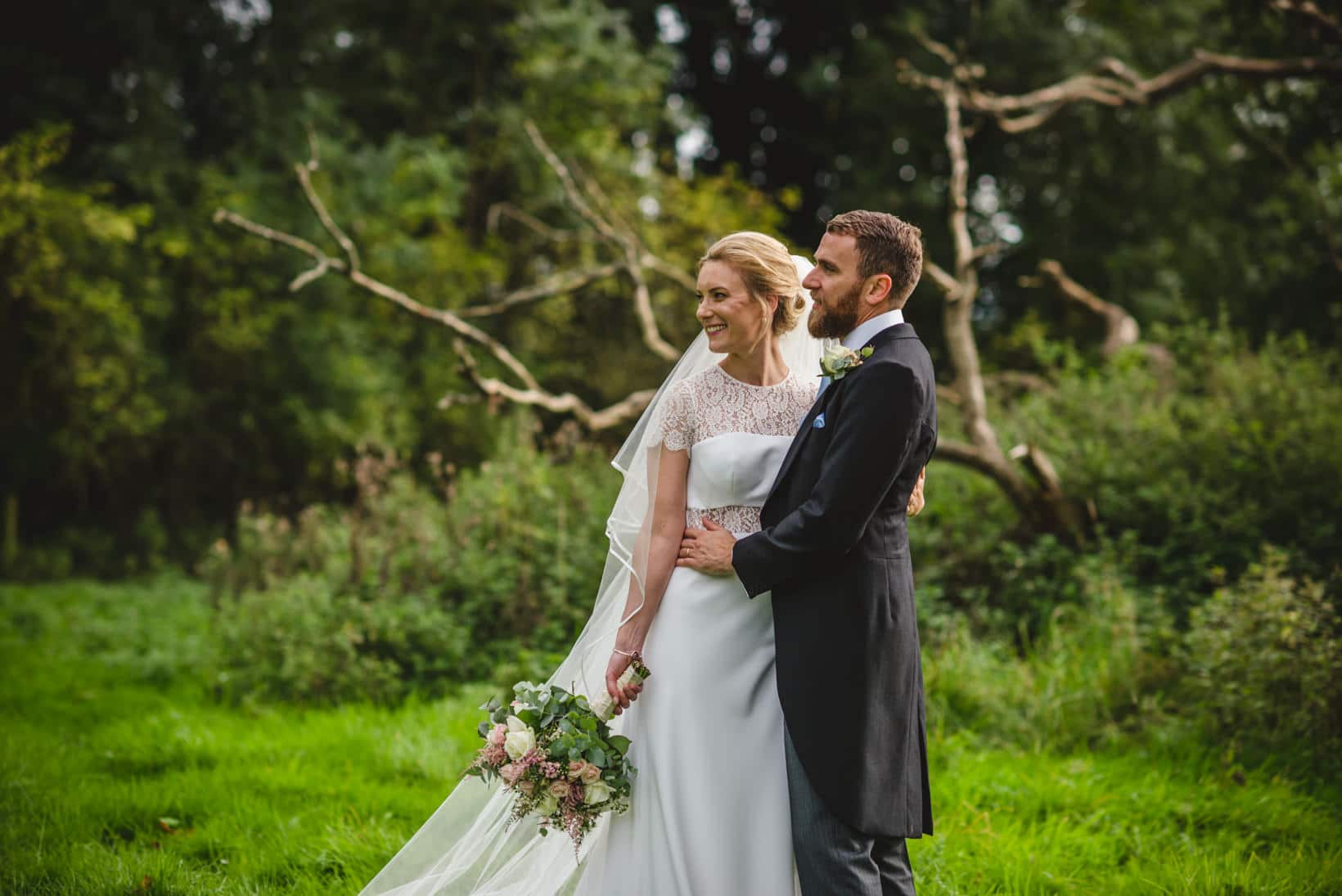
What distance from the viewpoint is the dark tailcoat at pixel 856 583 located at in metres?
2.53

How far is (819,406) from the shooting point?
2725 mm

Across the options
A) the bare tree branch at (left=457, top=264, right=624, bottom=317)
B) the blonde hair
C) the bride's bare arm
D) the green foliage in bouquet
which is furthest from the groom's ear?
the bare tree branch at (left=457, top=264, right=624, bottom=317)

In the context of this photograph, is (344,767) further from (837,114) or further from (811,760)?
(837,114)

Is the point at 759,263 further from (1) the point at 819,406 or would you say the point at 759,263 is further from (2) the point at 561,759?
(2) the point at 561,759

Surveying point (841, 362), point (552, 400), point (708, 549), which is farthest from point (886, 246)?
point (552, 400)

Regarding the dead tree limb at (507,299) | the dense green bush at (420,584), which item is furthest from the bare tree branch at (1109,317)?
the dense green bush at (420,584)

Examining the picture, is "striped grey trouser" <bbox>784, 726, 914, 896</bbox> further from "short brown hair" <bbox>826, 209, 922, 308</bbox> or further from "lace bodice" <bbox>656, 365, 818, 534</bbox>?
"short brown hair" <bbox>826, 209, 922, 308</bbox>

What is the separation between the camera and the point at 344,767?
487cm

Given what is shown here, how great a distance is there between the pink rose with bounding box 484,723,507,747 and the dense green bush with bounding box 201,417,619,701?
318 centimetres

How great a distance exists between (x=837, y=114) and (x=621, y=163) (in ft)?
17.3

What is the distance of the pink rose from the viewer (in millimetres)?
2893

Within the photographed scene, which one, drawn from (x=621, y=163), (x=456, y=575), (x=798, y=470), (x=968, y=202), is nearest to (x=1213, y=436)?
(x=456, y=575)

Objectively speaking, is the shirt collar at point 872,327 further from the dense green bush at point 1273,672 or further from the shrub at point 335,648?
the shrub at point 335,648

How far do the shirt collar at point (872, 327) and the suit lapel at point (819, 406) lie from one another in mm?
13
